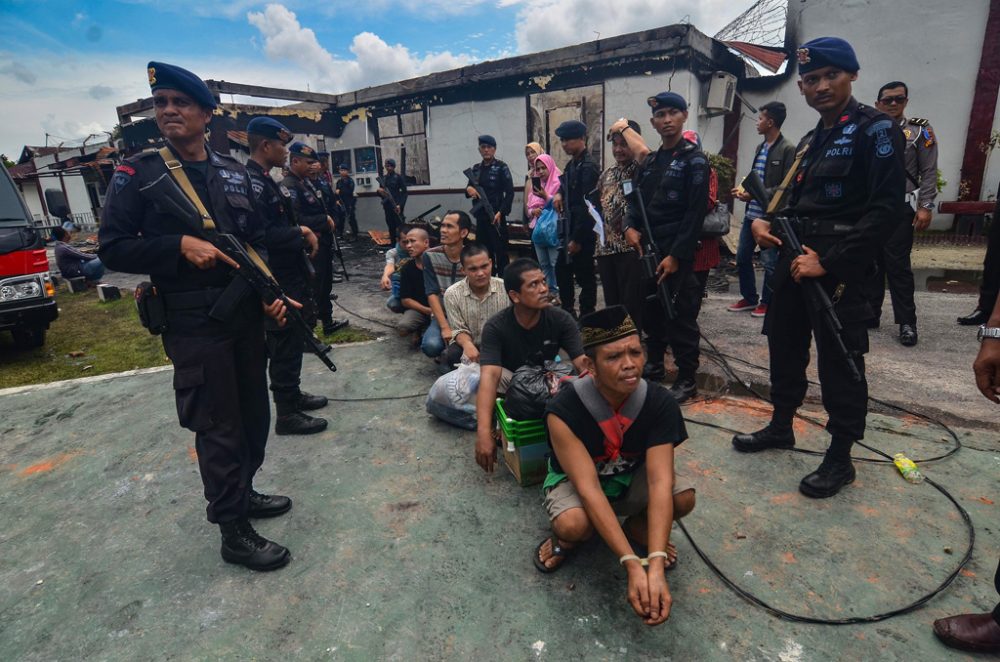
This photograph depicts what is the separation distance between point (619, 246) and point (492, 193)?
305cm

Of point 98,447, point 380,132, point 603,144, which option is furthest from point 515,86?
point 98,447

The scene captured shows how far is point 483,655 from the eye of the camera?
5.99 feet

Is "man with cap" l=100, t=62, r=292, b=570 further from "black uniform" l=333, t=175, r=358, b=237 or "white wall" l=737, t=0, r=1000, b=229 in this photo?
"black uniform" l=333, t=175, r=358, b=237

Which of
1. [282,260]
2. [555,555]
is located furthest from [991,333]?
[282,260]

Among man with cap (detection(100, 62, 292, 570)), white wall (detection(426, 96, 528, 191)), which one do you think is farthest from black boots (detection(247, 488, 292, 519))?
white wall (detection(426, 96, 528, 191))

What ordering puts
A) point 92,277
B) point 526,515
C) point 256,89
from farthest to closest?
point 256,89 < point 92,277 < point 526,515

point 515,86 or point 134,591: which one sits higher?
point 515,86

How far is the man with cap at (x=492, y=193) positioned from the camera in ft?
22.0

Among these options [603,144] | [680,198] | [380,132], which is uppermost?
[380,132]

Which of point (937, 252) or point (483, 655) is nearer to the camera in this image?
point (483, 655)

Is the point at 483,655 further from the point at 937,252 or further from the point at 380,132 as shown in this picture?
the point at 380,132

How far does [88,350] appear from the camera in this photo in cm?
586

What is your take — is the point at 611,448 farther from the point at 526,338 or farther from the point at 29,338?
the point at 29,338

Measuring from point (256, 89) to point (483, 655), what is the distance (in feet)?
41.7
